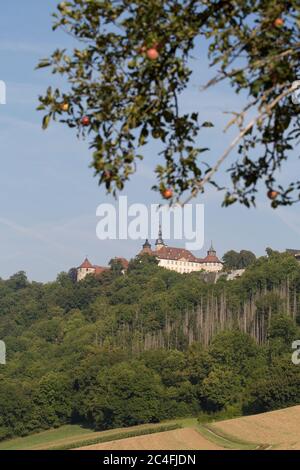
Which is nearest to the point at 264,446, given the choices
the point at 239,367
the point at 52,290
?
the point at 239,367

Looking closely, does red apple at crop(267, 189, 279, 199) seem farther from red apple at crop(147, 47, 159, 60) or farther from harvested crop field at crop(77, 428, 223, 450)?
harvested crop field at crop(77, 428, 223, 450)

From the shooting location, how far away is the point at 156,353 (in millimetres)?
106750

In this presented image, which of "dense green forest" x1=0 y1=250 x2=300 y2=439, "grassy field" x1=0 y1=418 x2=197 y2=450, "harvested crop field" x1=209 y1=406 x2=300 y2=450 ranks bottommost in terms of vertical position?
"grassy field" x1=0 y1=418 x2=197 y2=450

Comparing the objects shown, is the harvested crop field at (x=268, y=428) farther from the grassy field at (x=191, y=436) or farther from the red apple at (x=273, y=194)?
the red apple at (x=273, y=194)

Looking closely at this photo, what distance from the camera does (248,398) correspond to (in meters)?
93.1

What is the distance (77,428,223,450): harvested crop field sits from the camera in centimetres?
6812

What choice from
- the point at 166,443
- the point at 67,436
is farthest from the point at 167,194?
the point at 67,436

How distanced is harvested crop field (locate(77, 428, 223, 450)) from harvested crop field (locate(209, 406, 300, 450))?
8.48ft

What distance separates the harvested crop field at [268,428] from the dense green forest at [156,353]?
8698 millimetres

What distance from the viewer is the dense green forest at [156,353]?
93.6m

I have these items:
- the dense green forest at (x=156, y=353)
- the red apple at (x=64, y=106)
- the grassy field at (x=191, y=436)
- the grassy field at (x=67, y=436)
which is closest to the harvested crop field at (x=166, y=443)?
the grassy field at (x=191, y=436)

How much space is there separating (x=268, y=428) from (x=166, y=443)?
914 centimetres

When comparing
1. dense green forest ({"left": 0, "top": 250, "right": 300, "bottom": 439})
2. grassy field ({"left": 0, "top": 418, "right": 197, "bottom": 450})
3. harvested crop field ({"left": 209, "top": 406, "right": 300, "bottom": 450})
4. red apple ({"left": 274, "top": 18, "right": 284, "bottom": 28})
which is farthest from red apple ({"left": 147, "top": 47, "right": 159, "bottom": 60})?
dense green forest ({"left": 0, "top": 250, "right": 300, "bottom": 439})

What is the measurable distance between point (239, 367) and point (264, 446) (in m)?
35.7
